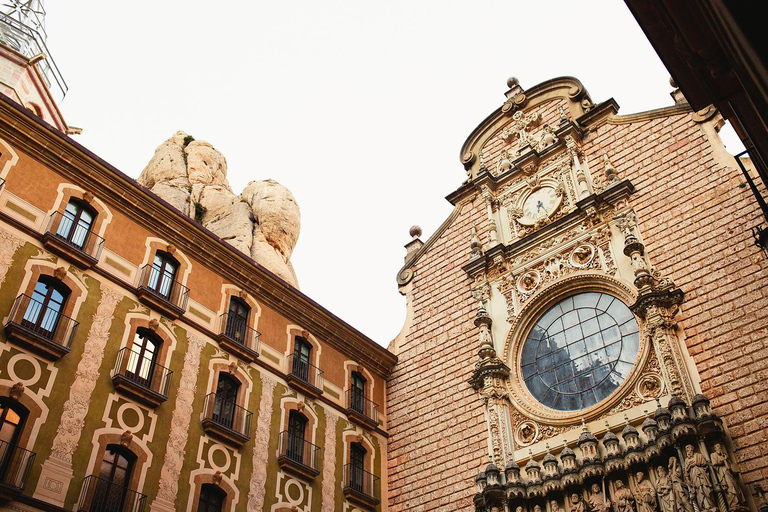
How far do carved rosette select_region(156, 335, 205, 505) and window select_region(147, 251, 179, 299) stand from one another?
1378 mm

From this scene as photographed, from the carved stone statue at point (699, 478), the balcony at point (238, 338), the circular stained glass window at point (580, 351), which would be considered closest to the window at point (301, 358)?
the balcony at point (238, 338)

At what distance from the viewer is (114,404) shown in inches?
602

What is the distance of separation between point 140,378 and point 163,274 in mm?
3137

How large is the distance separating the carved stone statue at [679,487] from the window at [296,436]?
918cm

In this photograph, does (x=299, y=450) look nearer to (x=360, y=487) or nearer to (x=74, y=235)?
(x=360, y=487)

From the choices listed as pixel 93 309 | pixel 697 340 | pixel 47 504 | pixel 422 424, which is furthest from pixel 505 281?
pixel 47 504

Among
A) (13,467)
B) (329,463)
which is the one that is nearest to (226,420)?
(329,463)

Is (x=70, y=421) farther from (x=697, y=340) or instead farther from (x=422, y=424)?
(x=697, y=340)

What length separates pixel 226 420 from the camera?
17.7 meters

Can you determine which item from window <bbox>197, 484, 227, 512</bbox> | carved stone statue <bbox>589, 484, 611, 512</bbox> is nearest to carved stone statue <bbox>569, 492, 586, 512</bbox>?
carved stone statue <bbox>589, 484, 611, 512</bbox>

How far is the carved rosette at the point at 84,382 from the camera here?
1399cm

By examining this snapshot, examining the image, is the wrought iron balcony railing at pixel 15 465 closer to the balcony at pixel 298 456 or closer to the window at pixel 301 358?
the balcony at pixel 298 456

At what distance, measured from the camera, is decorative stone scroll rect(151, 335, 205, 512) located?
15398 millimetres

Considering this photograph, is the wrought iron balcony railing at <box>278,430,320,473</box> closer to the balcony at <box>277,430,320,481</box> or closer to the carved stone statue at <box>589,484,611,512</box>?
the balcony at <box>277,430,320,481</box>
